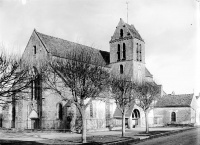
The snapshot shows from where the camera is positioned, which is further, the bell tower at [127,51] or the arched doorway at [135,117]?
the bell tower at [127,51]

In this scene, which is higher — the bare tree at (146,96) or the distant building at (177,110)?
the bare tree at (146,96)

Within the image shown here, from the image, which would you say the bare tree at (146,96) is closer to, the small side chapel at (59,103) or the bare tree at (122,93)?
the small side chapel at (59,103)

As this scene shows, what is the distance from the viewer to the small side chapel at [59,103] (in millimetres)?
39281

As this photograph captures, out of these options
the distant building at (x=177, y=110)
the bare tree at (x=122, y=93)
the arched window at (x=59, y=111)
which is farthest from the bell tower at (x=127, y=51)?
the bare tree at (x=122, y=93)

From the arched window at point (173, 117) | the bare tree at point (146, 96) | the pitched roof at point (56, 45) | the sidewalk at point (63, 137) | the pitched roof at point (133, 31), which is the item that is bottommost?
the arched window at point (173, 117)

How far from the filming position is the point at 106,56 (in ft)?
186

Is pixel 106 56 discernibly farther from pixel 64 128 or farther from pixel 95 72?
pixel 95 72

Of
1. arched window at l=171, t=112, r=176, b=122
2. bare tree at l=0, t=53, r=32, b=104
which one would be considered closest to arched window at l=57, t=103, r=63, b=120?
bare tree at l=0, t=53, r=32, b=104

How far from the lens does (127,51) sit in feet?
172

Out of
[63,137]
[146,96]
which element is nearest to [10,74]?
[63,137]

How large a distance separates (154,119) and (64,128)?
26.6 m

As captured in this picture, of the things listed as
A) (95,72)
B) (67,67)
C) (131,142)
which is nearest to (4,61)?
(67,67)

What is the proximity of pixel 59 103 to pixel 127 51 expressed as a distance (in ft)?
62.5

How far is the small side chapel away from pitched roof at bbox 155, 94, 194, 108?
→ 11.0 m
